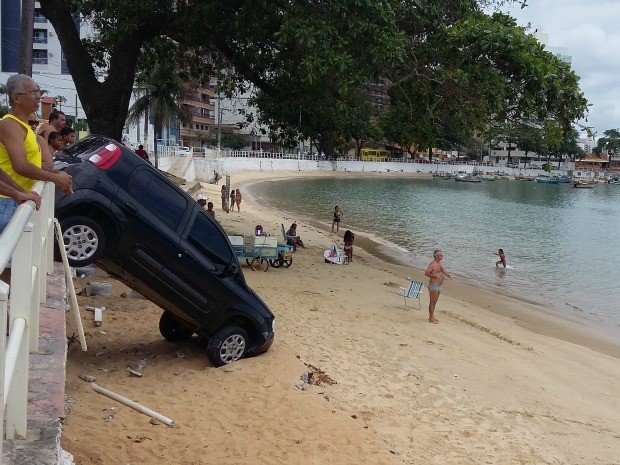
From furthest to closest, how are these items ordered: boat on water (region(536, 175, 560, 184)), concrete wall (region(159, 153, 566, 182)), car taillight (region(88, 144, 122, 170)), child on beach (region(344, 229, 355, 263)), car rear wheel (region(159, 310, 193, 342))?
boat on water (region(536, 175, 560, 184))
concrete wall (region(159, 153, 566, 182))
child on beach (region(344, 229, 355, 263))
car rear wheel (region(159, 310, 193, 342))
car taillight (region(88, 144, 122, 170))

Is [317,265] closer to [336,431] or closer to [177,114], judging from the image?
[336,431]

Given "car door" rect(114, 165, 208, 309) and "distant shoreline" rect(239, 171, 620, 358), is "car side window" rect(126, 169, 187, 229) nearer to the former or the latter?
"car door" rect(114, 165, 208, 309)

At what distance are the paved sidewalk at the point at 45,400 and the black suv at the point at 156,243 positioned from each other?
211cm

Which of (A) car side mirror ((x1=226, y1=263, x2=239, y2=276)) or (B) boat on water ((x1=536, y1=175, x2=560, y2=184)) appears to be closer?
(A) car side mirror ((x1=226, y1=263, x2=239, y2=276))

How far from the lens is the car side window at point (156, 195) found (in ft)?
22.3

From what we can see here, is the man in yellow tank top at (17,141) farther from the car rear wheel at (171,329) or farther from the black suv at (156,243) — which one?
the car rear wheel at (171,329)

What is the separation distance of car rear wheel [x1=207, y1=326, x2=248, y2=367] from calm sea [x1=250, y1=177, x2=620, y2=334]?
1117 centimetres

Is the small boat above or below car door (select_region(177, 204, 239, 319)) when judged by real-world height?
above

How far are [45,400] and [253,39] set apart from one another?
12.3 m

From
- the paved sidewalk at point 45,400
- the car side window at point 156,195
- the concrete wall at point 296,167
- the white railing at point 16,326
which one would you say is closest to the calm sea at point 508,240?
the concrete wall at point 296,167

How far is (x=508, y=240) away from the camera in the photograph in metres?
32.4

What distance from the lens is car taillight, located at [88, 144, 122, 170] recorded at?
6746 millimetres

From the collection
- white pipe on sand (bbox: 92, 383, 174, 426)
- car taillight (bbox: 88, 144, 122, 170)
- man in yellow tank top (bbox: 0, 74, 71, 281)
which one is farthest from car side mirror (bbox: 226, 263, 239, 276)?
man in yellow tank top (bbox: 0, 74, 71, 281)

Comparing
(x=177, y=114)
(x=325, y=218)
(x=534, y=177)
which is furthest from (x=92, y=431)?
(x=534, y=177)
